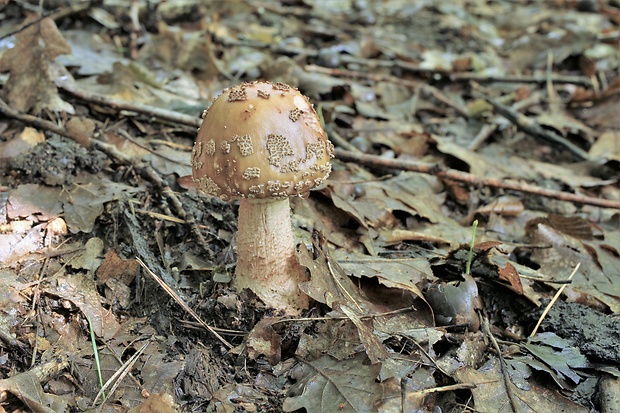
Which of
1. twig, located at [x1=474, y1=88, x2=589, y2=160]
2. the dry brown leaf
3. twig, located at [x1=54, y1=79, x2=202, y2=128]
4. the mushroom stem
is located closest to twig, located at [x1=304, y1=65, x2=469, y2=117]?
twig, located at [x1=474, y1=88, x2=589, y2=160]

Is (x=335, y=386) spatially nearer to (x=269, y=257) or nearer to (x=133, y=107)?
(x=269, y=257)

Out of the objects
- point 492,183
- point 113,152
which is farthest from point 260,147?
point 492,183

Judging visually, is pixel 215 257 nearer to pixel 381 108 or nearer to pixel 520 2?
pixel 381 108

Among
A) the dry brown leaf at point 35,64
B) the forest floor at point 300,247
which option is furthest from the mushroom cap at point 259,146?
the dry brown leaf at point 35,64

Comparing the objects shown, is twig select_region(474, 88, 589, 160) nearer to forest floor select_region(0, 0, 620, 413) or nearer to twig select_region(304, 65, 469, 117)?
forest floor select_region(0, 0, 620, 413)

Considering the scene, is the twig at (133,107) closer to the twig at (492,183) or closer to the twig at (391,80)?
the twig at (492,183)

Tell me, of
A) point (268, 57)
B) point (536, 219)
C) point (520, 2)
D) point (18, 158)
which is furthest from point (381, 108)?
point (520, 2)

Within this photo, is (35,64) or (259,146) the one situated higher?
(259,146)
